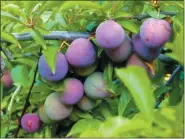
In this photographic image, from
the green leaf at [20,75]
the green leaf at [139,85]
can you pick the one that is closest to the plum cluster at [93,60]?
the green leaf at [20,75]

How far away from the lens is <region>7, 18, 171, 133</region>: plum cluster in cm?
76

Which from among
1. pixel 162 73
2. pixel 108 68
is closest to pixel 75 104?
pixel 108 68

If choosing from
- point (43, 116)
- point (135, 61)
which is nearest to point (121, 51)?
point (135, 61)

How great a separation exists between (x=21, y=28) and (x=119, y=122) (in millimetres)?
588

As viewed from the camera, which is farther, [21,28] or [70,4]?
[21,28]

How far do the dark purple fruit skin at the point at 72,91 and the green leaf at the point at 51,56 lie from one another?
0.28ft

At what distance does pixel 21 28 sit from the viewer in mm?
927

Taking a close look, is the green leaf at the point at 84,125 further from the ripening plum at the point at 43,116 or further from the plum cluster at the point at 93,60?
the ripening plum at the point at 43,116

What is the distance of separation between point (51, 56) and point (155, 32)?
23cm

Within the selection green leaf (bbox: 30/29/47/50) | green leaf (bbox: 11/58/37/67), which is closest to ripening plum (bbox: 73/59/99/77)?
green leaf (bbox: 30/29/47/50)

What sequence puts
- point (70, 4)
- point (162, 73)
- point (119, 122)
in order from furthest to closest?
point (162, 73) → point (70, 4) → point (119, 122)

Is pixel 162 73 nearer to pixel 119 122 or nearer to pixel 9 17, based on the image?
pixel 9 17

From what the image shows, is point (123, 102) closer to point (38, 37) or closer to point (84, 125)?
point (84, 125)

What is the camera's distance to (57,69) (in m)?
0.84
